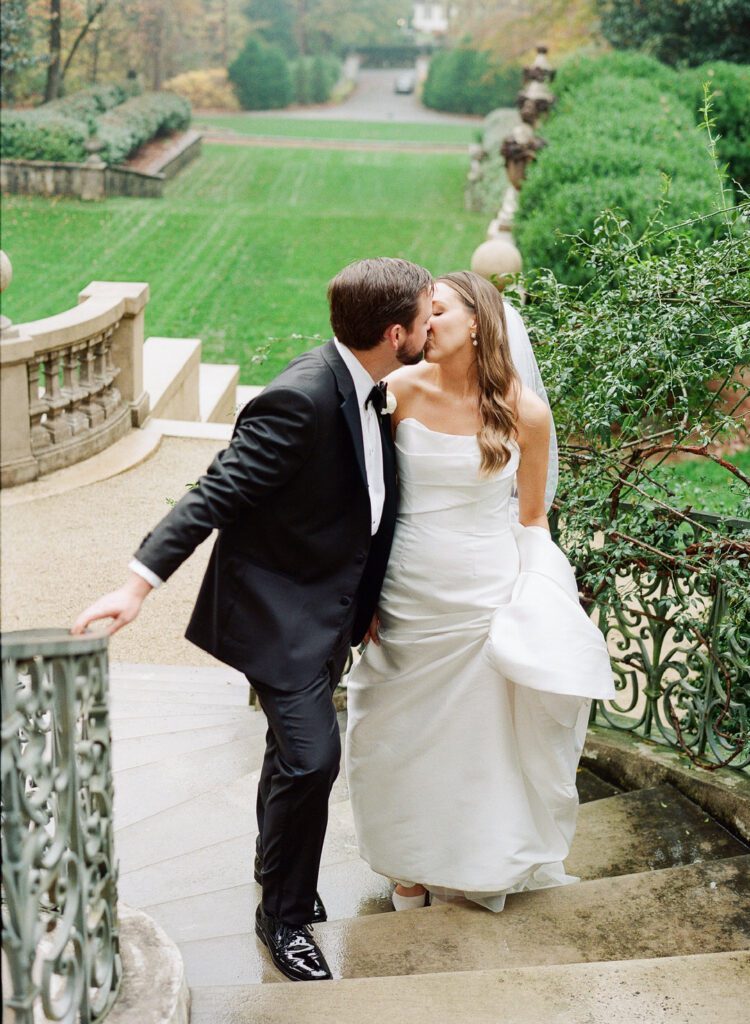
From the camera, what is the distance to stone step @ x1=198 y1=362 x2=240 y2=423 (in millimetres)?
11988

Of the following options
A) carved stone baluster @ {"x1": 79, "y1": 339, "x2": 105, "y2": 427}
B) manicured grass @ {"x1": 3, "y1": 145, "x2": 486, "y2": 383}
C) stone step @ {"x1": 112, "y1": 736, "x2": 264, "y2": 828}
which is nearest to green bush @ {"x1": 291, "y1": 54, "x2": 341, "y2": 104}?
manicured grass @ {"x1": 3, "y1": 145, "x2": 486, "y2": 383}

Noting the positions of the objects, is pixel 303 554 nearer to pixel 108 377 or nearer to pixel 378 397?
pixel 378 397

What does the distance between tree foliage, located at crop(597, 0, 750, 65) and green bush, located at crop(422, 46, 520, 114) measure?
1539cm

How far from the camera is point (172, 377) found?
10.9 meters

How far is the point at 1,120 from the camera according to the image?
24.2 meters

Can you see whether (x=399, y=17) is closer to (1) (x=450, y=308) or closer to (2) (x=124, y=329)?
(2) (x=124, y=329)

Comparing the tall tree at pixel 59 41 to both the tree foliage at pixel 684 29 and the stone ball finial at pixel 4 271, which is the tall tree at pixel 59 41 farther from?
the stone ball finial at pixel 4 271

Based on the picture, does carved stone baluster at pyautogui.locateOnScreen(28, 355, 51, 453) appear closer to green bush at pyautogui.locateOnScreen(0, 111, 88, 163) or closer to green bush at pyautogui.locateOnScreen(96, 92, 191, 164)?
green bush at pyautogui.locateOnScreen(0, 111, 88, 163)

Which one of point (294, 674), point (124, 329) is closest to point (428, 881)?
point (294, 674)

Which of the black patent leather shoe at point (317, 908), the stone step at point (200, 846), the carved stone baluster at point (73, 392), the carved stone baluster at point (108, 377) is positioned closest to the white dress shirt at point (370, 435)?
the black patent leather shoe at point (317, 908)

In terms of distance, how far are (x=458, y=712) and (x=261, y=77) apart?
41.3 meters

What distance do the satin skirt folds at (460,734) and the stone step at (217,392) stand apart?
8.43 meters

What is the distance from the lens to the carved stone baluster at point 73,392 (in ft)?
29.5

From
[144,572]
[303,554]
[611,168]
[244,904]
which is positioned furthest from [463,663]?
[611,168]
